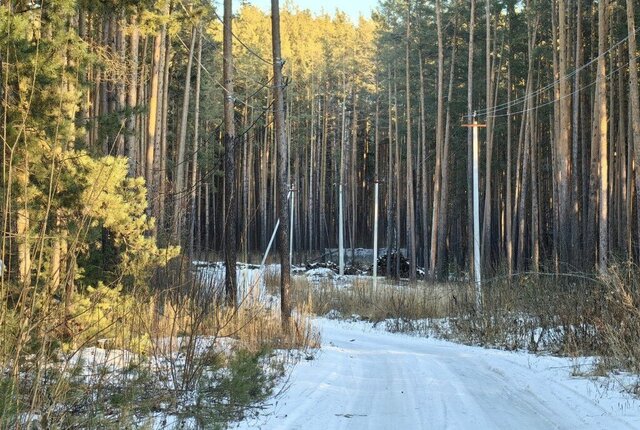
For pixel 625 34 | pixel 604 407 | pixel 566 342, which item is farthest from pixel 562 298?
pixel 625 34

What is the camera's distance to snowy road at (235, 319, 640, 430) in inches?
190

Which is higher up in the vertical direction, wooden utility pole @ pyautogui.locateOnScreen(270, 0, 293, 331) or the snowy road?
wooden utility pole @ pyautogui.locateOnScreen(270, 0, 293, 331)

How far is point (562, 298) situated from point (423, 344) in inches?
118

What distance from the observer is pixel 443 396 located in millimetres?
5789

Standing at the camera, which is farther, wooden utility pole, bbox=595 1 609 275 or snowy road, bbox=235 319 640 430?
wooden utility pole, bbox=595 1 609 275

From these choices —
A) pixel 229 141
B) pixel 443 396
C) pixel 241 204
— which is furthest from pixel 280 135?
pixel 241 204

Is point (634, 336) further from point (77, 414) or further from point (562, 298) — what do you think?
point (77, 414)

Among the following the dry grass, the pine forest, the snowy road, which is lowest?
the dry grass

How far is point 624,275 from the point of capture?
836cm

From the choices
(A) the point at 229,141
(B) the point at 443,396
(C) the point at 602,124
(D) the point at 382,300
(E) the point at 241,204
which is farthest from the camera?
(E) the point at 241,204

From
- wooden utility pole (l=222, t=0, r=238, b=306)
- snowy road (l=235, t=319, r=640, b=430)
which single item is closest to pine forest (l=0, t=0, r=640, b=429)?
wooden utility pole (l=222, t=0, r=238, b=306)

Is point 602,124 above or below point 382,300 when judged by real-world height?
above

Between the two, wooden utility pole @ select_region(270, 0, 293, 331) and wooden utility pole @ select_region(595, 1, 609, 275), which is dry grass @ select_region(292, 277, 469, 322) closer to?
wooden utility pole @ select_region(270, 0, 293, 331)

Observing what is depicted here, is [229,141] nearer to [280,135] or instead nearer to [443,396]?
[280,135]
